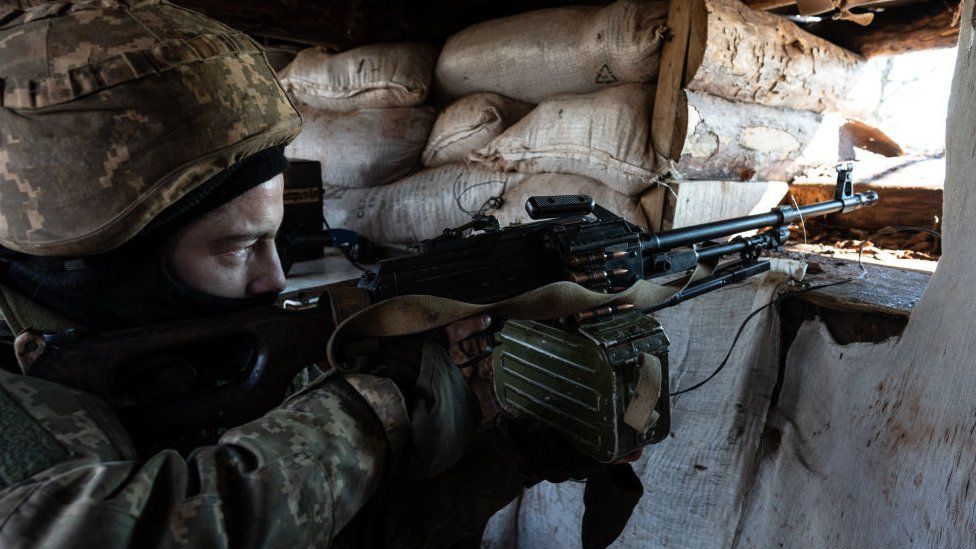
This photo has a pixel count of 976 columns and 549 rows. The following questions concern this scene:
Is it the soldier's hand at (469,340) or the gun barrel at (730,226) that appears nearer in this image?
the soldier's hand at (469,340)

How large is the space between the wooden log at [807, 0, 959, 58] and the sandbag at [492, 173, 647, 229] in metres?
1.41

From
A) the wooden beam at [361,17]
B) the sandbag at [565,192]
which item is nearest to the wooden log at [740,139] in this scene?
the sandbag at [565,192]

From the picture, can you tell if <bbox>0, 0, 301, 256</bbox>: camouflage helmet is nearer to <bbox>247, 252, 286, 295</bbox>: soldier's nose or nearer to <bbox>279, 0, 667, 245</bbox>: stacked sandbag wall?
<bbox>247, 252, 286, 295</bbox>: soldier's nose

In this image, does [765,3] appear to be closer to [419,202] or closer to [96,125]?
[419,202]

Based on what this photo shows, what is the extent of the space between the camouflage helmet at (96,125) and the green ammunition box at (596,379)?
77 centimetres

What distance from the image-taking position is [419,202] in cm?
294

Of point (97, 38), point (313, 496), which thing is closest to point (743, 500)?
point (313, 496)

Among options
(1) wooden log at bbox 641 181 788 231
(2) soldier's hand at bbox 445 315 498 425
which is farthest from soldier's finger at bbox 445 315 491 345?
(1) wooden log at bbox 641 181 788 231

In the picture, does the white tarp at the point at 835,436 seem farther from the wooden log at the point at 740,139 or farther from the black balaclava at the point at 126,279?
the black balaclava at the point at 126,279

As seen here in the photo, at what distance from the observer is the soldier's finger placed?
1.05 m

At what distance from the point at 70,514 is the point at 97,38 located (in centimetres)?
63

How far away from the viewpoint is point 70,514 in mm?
491

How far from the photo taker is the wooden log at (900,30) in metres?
2.29

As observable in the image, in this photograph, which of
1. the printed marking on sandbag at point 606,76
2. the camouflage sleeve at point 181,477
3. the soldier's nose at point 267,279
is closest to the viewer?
the camouflage sleeve at point 181,477
